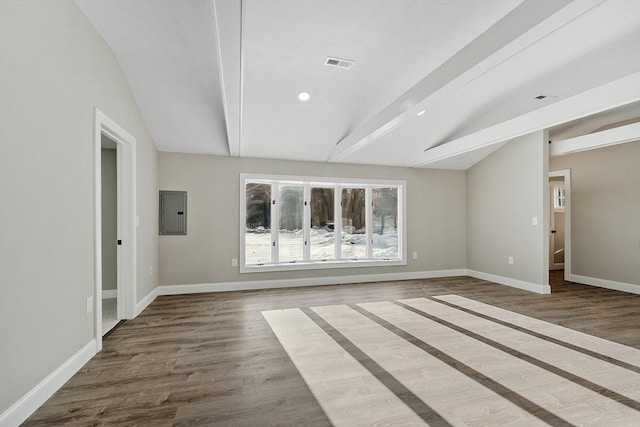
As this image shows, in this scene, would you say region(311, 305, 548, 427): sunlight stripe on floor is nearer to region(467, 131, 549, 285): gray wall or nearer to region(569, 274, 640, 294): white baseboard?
region(467, 131, 549, 285): gray wall

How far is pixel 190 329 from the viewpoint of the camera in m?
3.37

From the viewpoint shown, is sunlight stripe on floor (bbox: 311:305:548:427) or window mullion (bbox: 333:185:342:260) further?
window mullion (bbox: 333:185:342:260)

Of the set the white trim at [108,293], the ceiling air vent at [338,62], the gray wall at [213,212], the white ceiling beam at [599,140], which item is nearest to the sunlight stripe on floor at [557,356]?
the gray wall at [213,212]

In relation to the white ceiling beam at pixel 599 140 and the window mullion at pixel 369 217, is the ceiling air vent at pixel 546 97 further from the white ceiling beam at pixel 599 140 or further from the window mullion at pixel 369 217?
the window mullion at pixel 369 217

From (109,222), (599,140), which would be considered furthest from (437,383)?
(109,222)

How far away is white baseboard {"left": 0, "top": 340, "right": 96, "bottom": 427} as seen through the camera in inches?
68.9

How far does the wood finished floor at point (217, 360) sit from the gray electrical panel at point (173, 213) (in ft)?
3.29

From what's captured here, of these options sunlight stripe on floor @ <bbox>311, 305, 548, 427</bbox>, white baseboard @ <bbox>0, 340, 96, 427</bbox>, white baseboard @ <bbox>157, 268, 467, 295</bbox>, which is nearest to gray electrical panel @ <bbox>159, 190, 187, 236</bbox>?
white baseboard @ <bbox>157, 268, 467, 295</bbox>

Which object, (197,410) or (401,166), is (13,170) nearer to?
(197,410)

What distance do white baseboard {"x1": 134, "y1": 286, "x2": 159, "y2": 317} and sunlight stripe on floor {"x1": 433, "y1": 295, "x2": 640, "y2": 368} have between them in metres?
4.05

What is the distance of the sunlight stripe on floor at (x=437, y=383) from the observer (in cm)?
187

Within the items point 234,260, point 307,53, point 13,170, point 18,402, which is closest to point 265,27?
point 307,53

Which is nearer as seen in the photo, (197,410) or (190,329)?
(197,410)

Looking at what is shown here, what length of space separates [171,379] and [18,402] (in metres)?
0.83
